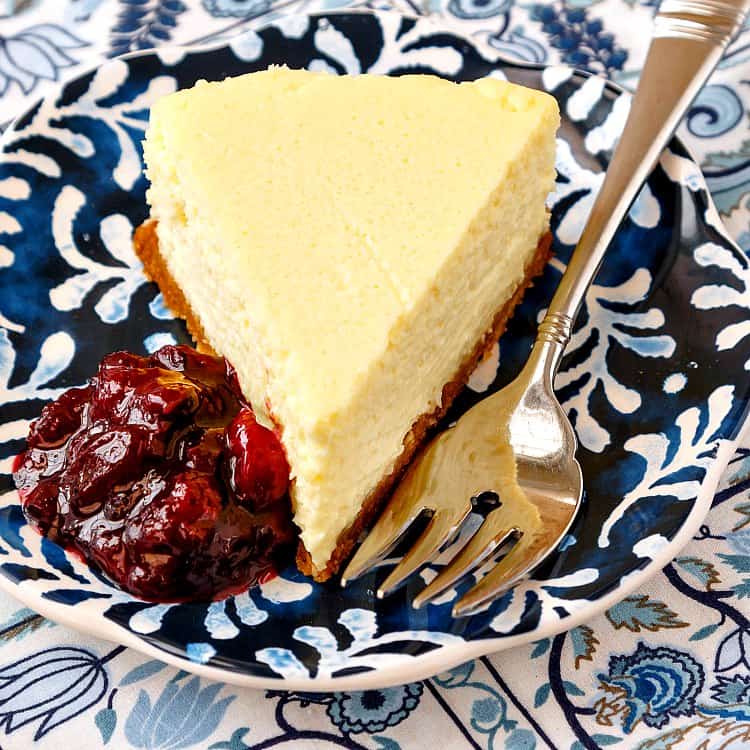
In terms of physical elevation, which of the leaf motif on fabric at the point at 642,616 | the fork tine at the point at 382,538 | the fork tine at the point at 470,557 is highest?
the fork tine at the point at 470,557

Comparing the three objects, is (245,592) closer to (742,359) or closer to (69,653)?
(69,653)

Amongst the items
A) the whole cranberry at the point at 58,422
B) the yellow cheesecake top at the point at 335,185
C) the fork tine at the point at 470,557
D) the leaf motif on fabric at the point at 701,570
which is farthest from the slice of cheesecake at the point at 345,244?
the leaf motif on fabric at the point at 701,570

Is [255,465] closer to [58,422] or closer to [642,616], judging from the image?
[58,422]

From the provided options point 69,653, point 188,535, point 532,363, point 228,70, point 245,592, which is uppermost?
point 228,70

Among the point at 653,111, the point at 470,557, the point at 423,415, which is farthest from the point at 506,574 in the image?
the point at 653,111

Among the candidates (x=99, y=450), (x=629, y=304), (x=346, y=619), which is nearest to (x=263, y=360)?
(x=99, y=450)

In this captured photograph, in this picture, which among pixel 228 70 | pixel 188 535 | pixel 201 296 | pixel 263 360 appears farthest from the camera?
pixel 228 70

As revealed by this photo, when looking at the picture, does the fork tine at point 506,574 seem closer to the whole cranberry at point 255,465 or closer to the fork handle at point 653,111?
the whole cranberry at point 255,465

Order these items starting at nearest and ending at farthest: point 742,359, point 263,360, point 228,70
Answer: point 263,360 → point 742,359 → point 228,70
